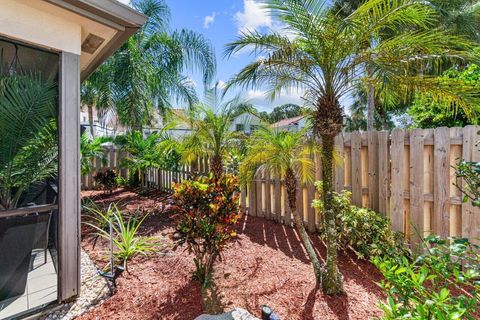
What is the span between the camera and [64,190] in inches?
108

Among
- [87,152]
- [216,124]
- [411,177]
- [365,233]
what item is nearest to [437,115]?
[411,177]

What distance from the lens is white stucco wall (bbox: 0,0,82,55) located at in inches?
94.2

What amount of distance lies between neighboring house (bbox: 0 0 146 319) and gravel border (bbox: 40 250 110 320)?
10 cm

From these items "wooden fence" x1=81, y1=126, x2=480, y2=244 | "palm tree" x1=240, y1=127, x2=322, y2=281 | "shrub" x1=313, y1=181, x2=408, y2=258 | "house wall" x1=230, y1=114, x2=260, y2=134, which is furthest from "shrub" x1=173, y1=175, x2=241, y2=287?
"house wall" x1=230, y1=114, x2=260, y2=134

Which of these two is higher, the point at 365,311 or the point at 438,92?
the point at 438,92

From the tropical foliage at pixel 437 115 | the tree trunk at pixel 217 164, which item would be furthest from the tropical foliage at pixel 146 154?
the tropical foliage at pixel 437 115

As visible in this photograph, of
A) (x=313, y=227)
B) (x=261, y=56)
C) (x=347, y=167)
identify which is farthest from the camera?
(x=313, y=227)

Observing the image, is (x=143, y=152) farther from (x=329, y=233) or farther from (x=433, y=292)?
(x=433, y=292)

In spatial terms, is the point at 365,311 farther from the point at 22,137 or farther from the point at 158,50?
the point at 158,50

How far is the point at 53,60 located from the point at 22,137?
86cm

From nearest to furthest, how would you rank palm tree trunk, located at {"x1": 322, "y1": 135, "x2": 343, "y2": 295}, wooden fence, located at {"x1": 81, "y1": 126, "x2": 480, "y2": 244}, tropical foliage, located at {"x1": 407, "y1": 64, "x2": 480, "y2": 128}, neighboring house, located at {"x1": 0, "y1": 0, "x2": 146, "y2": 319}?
1. neighboring house, located at {"x1": 0, "y1": 0, "x2": 146, "y2": 319}
2. palm tree trunk, located at {"x1": 322, "y1": 135, "x2": 343, "y2": 295}
3. wooden fence, located at {"x1": 81, "y1": 126, "x2": 480, "y2": 244}
4. tropical foliage, located at {"x1": 407, "y1": 64, "x2": 480, "y2": 128}

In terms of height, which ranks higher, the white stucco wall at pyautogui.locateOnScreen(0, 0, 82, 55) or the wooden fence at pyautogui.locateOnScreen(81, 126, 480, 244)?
the white stucco wall at pyautogui.locateOnScreen(0, 0, 82, 55)

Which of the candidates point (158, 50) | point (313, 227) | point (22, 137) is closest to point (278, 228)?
point (313, 227)

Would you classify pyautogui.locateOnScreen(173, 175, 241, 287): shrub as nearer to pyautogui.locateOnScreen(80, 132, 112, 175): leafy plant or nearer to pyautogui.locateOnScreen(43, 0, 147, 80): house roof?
pyautogui.locateOnScreen(43, 0, 147, 80): house roof
